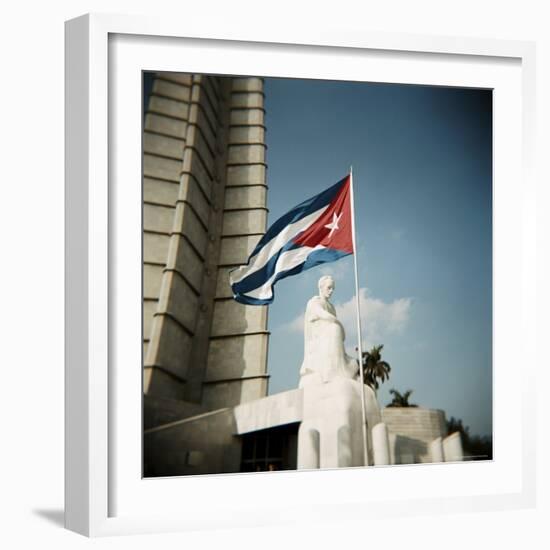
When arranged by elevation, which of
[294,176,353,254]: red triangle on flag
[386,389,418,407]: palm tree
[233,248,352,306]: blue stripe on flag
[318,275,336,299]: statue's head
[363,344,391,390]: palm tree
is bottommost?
[386,389,418,407]: palm tree

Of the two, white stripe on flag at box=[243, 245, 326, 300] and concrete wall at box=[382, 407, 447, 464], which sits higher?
white stripe on flag at box=[243, 245, 326, 300]

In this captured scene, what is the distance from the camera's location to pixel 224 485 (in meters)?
12.7

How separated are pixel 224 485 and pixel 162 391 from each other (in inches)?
46.0

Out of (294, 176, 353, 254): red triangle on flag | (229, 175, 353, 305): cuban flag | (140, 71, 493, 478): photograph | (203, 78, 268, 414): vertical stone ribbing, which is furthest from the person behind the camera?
(294, 176, 353, 254): red triangle on flag

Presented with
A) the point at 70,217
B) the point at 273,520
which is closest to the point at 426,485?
the point at 273,520

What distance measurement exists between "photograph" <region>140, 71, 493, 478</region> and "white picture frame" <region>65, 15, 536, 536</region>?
0.17 m

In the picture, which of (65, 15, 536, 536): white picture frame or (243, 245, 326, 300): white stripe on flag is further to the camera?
(243, 245, 326, 300): white stripe on flag

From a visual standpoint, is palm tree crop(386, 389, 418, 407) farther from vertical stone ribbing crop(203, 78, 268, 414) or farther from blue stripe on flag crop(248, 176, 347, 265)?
blue stripe on flag crop(248, 176, 347, 265)

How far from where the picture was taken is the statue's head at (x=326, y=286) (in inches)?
528

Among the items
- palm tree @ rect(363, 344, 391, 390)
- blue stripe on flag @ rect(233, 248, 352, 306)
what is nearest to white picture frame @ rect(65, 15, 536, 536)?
palm tree @ rect(363, 344, 391, 390)

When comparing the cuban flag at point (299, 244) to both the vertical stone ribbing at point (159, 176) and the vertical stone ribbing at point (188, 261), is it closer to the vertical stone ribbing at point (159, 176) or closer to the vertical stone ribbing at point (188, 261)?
the vertical stone ribbing at point (188, 261)

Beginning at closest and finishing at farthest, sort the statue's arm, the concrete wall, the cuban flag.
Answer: the cuban flag, the statue's arm, the concrete wall

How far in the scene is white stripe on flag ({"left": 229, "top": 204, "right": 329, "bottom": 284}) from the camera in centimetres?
1306
